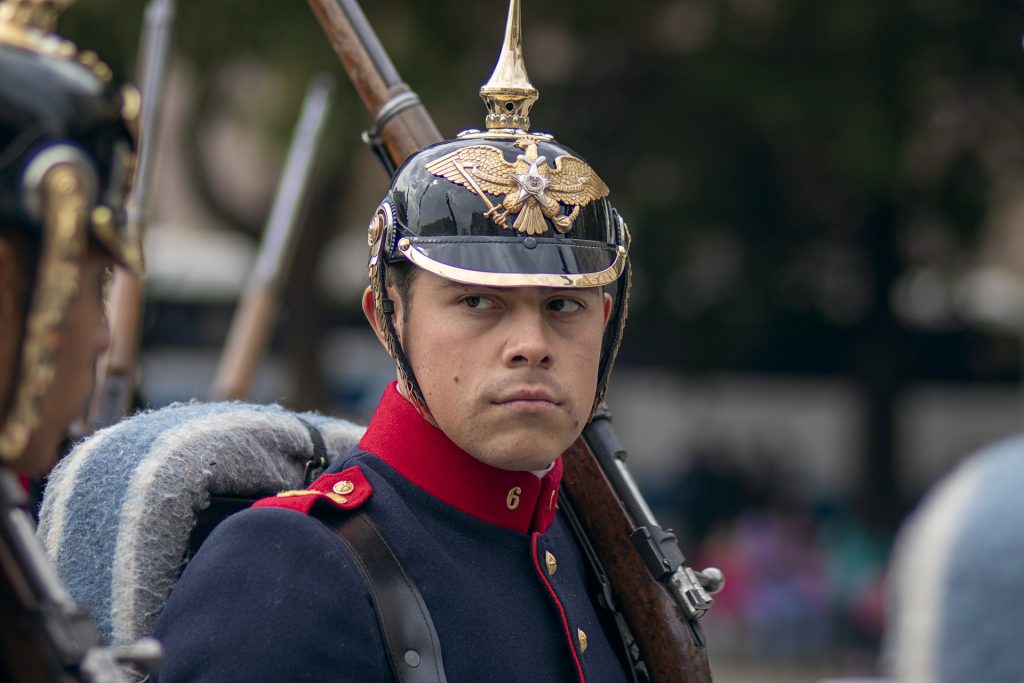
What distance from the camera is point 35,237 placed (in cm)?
182

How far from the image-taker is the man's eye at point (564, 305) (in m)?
2.94

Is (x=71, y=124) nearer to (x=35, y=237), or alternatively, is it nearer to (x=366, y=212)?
(x=35, y=237)

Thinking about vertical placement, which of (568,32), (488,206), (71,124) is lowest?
(71,124)

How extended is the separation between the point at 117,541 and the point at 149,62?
10.3ft

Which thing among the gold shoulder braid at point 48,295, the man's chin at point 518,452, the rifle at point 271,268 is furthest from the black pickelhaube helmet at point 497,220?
the rifle at point 271,268

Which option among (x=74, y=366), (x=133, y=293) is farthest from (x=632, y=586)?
(x=133, y=293)

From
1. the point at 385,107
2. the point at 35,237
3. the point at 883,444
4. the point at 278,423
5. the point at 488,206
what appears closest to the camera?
the point at 35,237

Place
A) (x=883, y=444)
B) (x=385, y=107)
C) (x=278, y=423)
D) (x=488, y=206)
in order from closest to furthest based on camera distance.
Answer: (x=488, y=206) < (x=278, y=423) < (x=385, y=107) < (x=883, y=444)

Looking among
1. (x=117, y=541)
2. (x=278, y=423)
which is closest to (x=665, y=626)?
(x=278, y=423)

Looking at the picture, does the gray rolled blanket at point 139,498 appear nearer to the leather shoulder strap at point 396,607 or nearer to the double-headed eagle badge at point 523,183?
the leather shoulder strap at point 396,607

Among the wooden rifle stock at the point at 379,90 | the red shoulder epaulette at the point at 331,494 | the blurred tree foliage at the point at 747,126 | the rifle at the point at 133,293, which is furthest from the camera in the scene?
the blurred tree foliage at the point at 747,126

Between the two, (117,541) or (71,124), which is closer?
(71,124)

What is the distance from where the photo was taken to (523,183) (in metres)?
2.93

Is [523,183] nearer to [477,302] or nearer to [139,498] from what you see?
[477,302]
